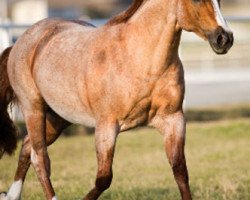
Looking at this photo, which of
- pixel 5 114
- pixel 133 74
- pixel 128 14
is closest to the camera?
pixel 133 74

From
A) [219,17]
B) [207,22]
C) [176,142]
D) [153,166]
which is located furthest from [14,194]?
[153,166]

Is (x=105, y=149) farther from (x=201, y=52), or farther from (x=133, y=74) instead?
(x=201, y=52)

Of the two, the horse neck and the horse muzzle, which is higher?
the horse muzzle

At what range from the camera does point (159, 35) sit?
677 cm

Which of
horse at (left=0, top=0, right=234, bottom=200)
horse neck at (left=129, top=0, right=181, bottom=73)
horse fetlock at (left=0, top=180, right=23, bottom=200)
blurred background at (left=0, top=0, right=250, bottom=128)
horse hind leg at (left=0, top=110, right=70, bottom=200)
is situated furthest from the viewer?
blurred background at (left=0, top=0, right=250, bottom=128)

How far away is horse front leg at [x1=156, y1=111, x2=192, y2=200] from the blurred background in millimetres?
6512

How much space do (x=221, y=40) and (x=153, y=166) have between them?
15.3 ft

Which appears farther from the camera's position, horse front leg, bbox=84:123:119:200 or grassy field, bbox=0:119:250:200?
grassy field, bbox=0:119:250:200

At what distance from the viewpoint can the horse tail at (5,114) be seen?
28.1 ft

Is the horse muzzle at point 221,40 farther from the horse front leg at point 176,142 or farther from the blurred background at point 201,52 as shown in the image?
the blurred background at point 201,52

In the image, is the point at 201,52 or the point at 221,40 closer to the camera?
the point at 221,40

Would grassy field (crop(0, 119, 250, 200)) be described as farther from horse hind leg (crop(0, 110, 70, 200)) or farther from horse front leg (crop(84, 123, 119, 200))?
horse front leg (crop(84, 123, 119, 200))

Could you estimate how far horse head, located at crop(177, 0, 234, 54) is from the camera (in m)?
6.25

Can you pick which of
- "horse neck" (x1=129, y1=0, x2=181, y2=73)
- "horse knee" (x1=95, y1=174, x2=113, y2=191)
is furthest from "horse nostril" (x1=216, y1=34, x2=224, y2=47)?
"horse knee" (x1=95, y1=174, x2=113, y2=191)
